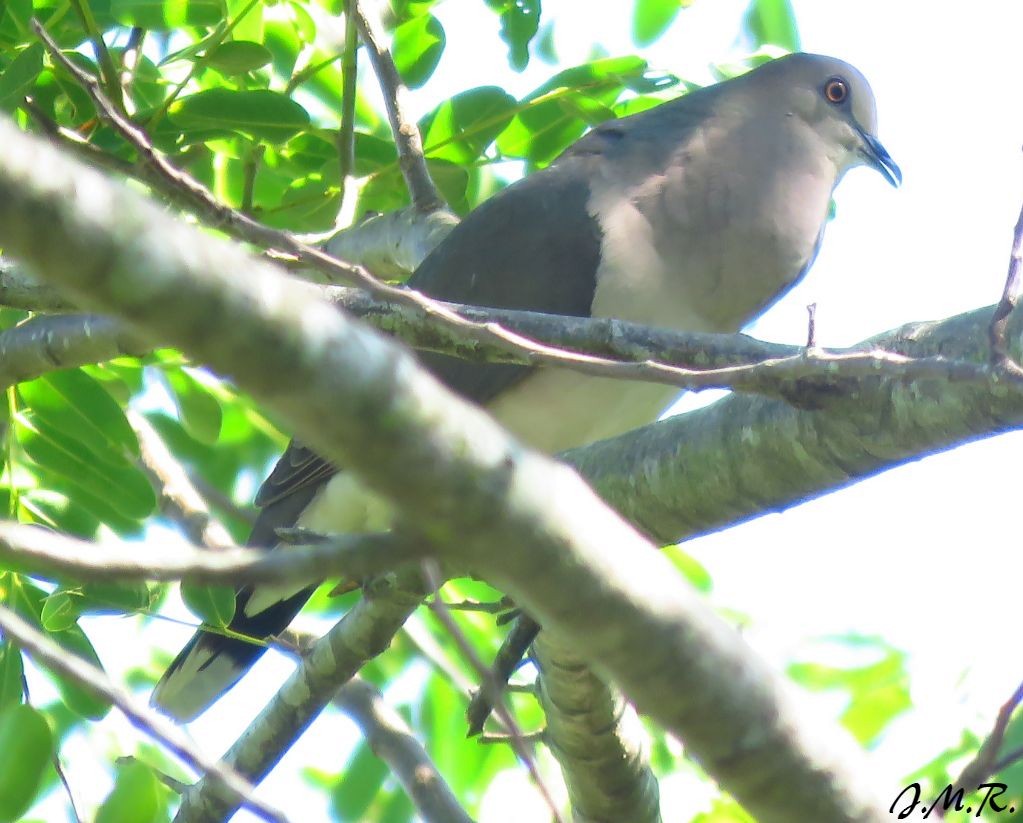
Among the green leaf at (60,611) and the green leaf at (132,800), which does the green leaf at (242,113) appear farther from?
the green leaf at (132,800)

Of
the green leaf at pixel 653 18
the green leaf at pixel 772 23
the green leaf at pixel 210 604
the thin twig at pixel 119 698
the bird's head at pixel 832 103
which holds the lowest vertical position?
the thin twig at pixel 119 698

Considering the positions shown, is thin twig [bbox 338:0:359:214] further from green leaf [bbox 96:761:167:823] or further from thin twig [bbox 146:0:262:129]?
green leaf [bbox 96:761:167:823]

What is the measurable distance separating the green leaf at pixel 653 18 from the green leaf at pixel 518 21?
0.32 metres

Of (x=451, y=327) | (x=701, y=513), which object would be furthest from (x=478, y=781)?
(x=451, y=327)

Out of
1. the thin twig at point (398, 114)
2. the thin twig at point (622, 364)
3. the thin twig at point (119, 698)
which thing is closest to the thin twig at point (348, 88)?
the thin twig at point (398, 114)

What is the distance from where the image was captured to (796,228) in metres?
3.53

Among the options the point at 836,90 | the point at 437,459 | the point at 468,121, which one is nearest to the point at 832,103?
the point at 836,90

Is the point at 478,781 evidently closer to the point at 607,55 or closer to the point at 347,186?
the point at 347,186

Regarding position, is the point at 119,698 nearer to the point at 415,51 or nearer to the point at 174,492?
the point at 174,492

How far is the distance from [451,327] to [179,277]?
0.84 metres

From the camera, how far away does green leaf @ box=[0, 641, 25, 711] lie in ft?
8.25

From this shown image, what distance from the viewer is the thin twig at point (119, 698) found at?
1.24 m

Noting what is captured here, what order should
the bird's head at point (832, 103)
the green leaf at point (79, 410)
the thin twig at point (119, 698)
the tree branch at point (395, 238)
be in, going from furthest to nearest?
the bird's head at point (832, 103) < the tree branch at point (395, 238) < the green leaf at point (79, 410) < the thin twig at point (119, 698)

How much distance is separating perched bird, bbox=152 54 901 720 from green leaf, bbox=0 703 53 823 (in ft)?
4.00
